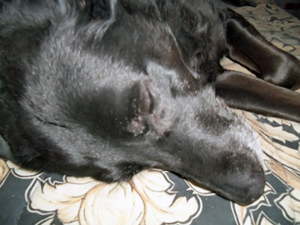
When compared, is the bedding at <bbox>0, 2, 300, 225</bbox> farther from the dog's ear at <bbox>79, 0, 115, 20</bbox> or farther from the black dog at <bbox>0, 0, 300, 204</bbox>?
the dog's ear at <bbox>79, 0, 115, 20</bbox>

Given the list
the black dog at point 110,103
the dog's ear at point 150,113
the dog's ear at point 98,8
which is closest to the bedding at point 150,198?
the black dog at point 110,103

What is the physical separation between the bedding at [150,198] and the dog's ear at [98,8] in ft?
1.73

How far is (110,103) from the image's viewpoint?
645mm

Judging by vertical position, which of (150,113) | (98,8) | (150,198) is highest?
(98,8)

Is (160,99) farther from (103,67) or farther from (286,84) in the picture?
(286,84)

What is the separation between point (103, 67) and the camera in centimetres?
67

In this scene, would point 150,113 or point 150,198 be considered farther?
point 150,198

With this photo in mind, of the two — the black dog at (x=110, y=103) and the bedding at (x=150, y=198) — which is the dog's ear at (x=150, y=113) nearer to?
the black dog at (x=110, y=103)

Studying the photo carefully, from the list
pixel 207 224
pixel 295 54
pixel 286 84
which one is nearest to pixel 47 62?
pixel 207 224

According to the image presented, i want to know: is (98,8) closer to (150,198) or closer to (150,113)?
(150,113)

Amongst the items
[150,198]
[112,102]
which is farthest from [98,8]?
[150,198]

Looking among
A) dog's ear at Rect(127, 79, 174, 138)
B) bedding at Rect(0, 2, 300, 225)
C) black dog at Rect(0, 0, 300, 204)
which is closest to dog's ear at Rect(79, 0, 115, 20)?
black dog at Rect(0, 0, 300, 204)

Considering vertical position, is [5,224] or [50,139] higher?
[50,139]

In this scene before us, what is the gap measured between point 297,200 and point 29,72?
848 millimetres
